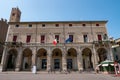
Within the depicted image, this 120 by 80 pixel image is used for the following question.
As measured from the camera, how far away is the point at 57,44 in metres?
25.5

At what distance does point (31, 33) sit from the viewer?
27016 millimetres

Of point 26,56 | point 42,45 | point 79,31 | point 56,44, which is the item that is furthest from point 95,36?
point 26,56

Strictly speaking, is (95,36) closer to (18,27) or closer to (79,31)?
(79,31)

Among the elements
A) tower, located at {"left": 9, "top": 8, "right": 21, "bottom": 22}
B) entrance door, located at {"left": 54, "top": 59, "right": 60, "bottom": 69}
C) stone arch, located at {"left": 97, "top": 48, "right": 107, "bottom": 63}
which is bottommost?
entrance door, located at {"left": 54, "top": 59, "right": 60, "bottom": 69}

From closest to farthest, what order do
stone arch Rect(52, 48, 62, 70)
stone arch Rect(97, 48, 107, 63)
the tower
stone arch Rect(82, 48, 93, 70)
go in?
1. stone arch Rect(97, 48, 107, 63)
2. stone arch Rect(52, 48, 62, 70)
3. stone arch Rect(82, 48, 93, 70)
4. the tower

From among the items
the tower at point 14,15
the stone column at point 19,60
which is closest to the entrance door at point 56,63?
the stone column at point 19,60

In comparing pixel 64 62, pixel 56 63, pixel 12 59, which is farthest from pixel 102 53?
pixel 12 59

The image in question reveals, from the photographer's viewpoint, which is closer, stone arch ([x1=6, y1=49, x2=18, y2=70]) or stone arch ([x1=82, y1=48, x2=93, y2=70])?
stone arch ([x1=6, y1=49, x2=18, y2=70])

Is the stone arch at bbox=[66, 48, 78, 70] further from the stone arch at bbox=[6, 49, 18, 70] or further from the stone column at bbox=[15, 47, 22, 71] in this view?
the stone arch at bbox=[6, 49, 18, 70]

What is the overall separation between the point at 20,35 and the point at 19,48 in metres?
3.45

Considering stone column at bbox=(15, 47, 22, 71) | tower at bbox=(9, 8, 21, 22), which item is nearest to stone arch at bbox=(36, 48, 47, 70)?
stone column at bbox=(15, 47, 22, 71)

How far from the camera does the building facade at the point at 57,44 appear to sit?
25.1 metres

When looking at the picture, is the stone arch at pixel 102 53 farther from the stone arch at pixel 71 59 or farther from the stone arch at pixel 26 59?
the stone arch at pixel 26 59

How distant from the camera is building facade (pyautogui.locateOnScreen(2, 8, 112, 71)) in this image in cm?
2508
